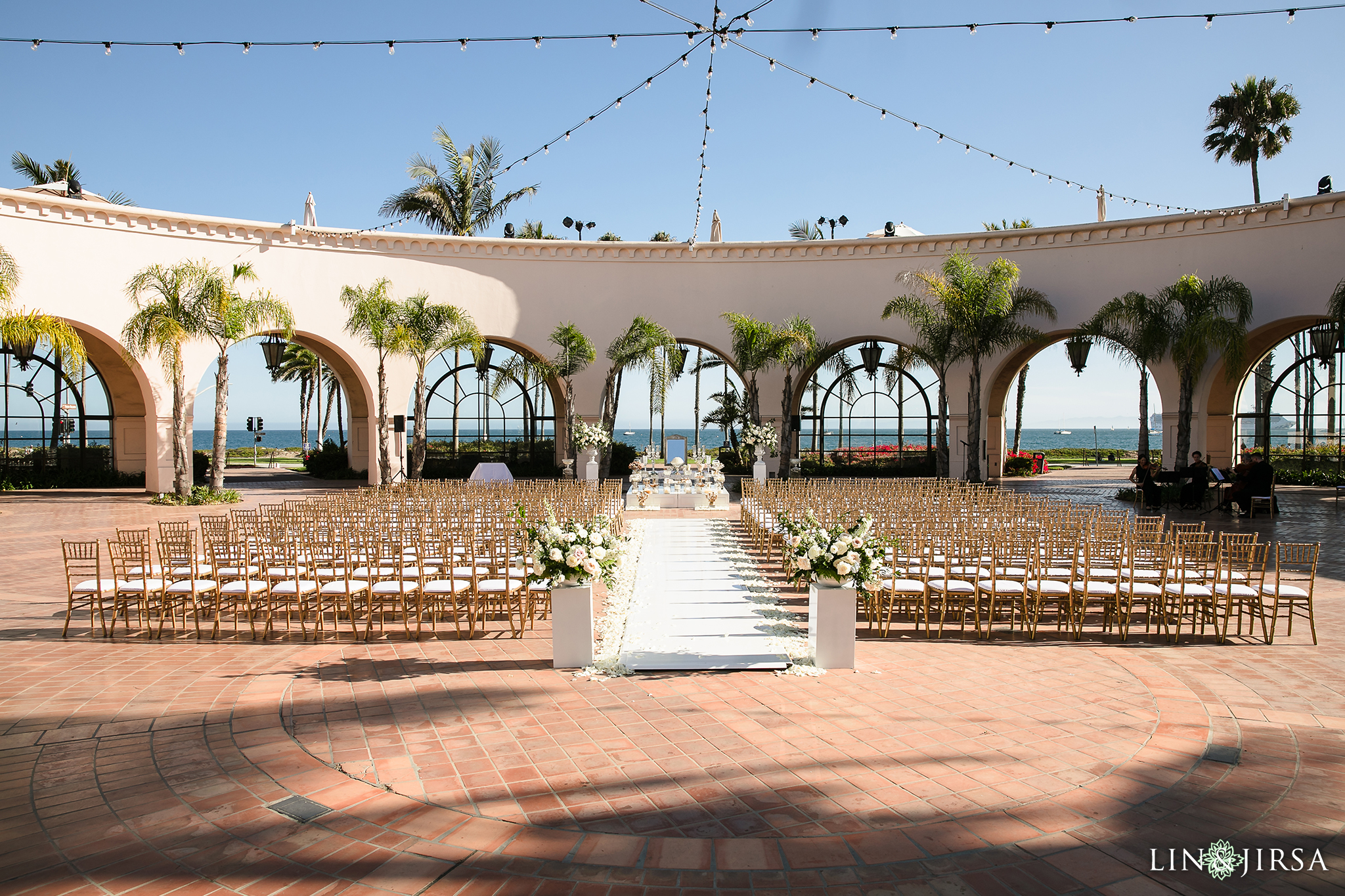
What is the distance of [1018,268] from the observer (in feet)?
77.3

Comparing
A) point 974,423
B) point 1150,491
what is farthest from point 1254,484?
point 974,423

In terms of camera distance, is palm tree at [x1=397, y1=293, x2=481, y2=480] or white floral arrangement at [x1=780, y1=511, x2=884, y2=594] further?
palm tree at [x1=397, y1=293, x2=481, y2=480]

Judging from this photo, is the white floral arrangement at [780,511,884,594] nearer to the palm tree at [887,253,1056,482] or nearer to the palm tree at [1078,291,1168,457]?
the palm tree at [887,253,1056,482]

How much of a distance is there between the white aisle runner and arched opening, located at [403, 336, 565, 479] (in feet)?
49.6

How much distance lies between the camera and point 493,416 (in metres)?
26.1

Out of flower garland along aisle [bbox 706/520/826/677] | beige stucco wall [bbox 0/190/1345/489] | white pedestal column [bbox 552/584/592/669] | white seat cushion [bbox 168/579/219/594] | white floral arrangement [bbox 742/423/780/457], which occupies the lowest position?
flower garland along aisle [bbox 706/520/826/677]

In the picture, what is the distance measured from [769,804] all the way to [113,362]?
79.6 feet

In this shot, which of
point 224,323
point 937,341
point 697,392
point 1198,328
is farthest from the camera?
point 697,392

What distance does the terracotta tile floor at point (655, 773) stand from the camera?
128 inches

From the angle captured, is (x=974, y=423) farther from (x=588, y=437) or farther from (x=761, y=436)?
(x=588, y=437)

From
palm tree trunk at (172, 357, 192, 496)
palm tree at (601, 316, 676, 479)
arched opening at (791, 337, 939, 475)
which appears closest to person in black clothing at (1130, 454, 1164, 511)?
arched opening at (791, 337, 939, 475)

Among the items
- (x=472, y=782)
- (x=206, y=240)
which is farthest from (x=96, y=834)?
(x=206, y=240)

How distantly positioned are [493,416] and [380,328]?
559cm

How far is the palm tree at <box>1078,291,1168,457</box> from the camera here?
20.2m
